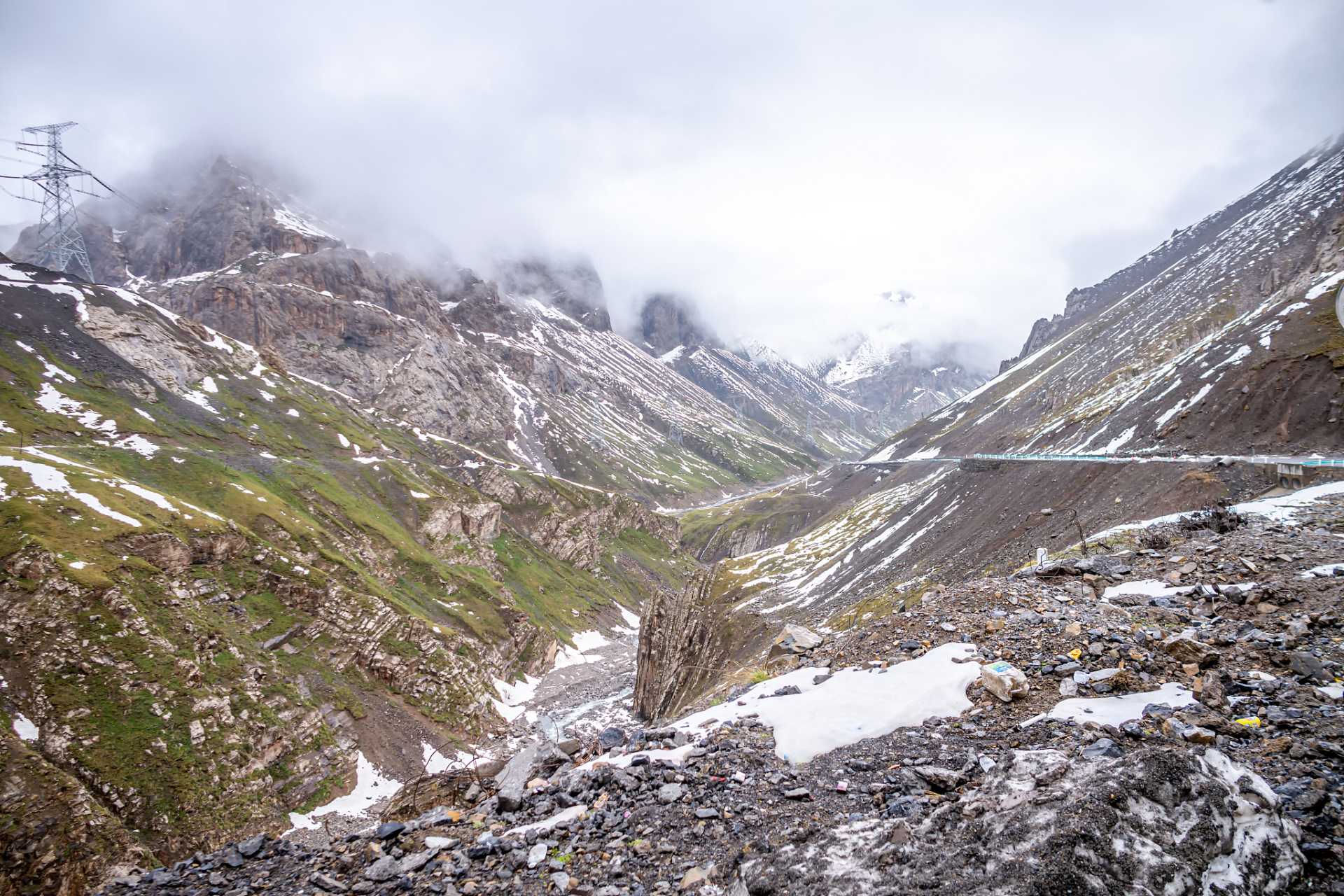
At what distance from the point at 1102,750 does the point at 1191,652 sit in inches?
204

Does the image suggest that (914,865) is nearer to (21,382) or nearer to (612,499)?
(21,382)

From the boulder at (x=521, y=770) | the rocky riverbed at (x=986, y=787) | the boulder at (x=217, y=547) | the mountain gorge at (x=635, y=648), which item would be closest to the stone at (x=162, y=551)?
the mountain gorge at (x=635, y=648)

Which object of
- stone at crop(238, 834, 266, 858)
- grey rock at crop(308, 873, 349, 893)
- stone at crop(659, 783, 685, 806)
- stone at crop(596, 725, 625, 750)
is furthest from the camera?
stone at crop(596, 725, 625, 750)

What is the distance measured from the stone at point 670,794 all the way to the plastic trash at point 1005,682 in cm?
696

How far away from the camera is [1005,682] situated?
1131cm

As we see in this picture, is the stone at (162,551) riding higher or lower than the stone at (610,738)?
higher

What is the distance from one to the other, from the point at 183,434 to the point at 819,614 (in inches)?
4154

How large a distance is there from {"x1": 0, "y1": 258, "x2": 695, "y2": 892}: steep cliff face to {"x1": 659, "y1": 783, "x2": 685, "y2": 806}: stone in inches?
1439

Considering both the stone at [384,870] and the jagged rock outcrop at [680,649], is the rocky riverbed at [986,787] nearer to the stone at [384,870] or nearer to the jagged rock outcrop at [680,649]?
the stone at [384,870]

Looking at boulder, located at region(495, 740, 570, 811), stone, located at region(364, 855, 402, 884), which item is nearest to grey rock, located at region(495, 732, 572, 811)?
boulder, located at region(495, 740, 570, 811)

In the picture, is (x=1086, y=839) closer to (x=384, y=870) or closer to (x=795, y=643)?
(x=384, y=870)

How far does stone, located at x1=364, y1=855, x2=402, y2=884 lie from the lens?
9305 mm

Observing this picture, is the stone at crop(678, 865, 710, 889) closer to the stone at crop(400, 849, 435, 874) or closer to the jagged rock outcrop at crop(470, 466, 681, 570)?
the stone at crop(400, 849, 435, 874)

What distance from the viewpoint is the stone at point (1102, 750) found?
24.9 feet
